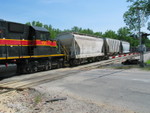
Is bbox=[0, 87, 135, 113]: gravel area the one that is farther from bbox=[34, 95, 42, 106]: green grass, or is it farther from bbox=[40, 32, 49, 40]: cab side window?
bbox=[40, 32, 49, 40]: cab side window

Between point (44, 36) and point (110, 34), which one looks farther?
point (110, 34)

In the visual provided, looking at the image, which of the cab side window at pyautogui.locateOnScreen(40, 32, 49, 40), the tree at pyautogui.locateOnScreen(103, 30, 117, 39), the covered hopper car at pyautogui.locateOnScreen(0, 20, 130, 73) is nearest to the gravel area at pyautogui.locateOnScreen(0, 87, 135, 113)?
the covered hopper car at pyautogui.locateOnScreen(0, 20, 130, 73)

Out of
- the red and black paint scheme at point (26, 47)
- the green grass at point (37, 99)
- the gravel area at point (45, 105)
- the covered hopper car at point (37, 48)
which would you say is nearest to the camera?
the gravel area at point (45, 105)

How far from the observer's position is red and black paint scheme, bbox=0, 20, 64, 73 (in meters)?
11.0

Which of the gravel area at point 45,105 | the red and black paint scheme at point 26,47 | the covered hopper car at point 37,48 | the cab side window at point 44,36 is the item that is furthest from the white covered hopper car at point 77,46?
the gravel area at point 45,105

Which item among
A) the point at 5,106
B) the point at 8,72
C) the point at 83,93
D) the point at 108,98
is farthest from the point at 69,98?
the point at 8,72

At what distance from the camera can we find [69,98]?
6008mm

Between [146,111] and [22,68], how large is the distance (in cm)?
1031

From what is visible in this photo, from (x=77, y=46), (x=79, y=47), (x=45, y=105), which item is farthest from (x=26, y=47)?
(x=45, y=105)

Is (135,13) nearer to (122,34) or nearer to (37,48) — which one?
(37,48)

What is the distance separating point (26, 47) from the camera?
12734mm

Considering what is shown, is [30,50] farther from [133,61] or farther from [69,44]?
[133,61]

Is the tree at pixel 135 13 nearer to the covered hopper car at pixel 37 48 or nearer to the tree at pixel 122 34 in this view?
the covered hopper car at pixel 37 48

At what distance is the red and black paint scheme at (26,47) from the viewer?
10977 millimetres
